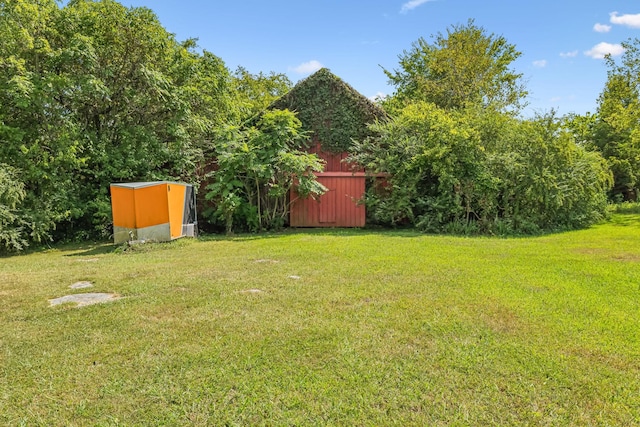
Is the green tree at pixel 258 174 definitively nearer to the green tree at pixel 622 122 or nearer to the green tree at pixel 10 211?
the green tree at pixel 10 211

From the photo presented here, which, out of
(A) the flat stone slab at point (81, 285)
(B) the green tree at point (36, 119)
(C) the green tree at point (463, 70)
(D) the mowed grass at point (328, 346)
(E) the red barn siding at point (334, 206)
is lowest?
(D) the mowed grass at point (328, 346)

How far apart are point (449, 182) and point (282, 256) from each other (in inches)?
203

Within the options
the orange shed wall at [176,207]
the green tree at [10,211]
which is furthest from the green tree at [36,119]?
the orange shed wall at [176,207]

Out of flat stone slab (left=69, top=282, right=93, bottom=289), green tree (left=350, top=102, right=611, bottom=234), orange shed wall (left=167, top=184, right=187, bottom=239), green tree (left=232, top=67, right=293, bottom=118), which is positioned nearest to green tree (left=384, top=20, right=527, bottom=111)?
green tree (left=232, top=67, right=293, bottom=118)

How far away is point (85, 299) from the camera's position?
→ 3883 millimetres

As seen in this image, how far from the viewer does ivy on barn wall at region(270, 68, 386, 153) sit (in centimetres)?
1157

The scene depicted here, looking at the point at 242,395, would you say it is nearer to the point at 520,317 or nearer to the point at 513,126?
the point at 520,317

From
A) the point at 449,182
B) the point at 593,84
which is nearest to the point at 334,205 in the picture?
the point at 449,182

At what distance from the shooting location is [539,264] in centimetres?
541

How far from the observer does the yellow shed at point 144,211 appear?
25.2 ft

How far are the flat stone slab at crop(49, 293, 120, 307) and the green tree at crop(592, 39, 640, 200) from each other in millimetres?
18402

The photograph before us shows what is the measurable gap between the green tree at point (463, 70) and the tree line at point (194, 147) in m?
9.39

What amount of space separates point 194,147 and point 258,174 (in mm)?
2572

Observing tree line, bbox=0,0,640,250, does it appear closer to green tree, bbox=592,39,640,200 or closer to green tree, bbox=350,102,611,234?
green tree, bbox=350,102,611,234
